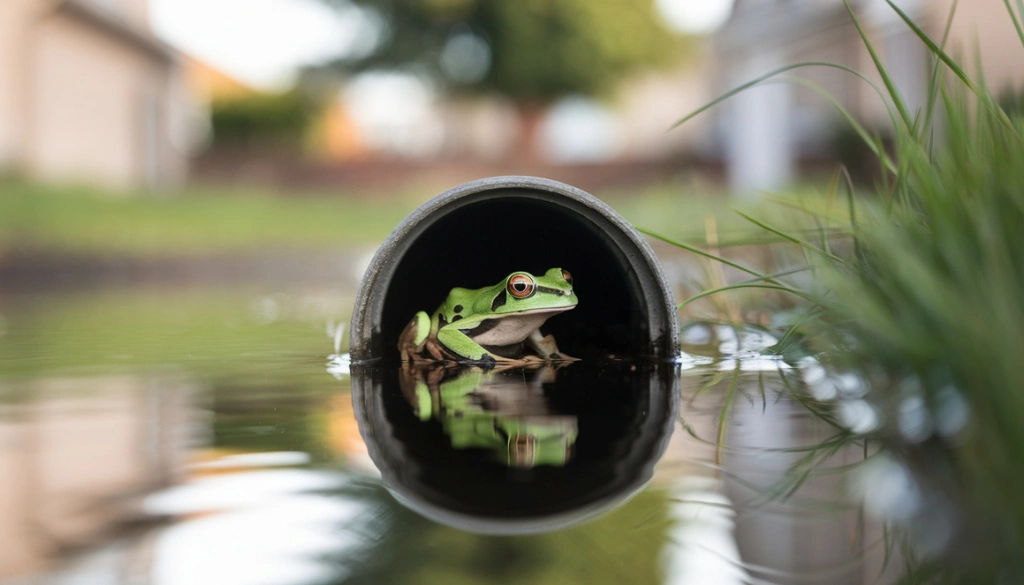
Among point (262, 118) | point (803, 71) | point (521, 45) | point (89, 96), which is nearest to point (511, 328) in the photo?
point (89, 96)

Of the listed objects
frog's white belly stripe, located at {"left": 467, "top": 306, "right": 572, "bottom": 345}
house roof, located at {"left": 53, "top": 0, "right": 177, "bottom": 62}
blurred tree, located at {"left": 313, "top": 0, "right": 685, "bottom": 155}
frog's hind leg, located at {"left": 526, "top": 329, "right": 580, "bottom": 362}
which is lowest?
frog's hind leg, located at {"left": 526, "top": 329, "right": 580, "bottom": 362}

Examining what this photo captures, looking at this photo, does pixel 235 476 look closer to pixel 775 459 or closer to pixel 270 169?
pixel 775 459

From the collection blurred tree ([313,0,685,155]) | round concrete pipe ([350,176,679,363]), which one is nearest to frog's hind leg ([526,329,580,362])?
round concrete pipe ([350,176,679,363])

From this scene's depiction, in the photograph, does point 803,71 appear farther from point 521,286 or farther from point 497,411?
point 497,411

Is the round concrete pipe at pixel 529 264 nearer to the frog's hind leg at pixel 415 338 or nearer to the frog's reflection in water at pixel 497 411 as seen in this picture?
the frog's hind leg at pixel 415 338

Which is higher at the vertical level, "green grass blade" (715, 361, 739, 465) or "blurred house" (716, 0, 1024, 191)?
"blurred house" (716, 0, 1024, 191)

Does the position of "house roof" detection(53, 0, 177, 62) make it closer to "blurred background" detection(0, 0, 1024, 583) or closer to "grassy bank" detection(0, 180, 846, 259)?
"blurred background" detection(0, 0, 1024, 583)
